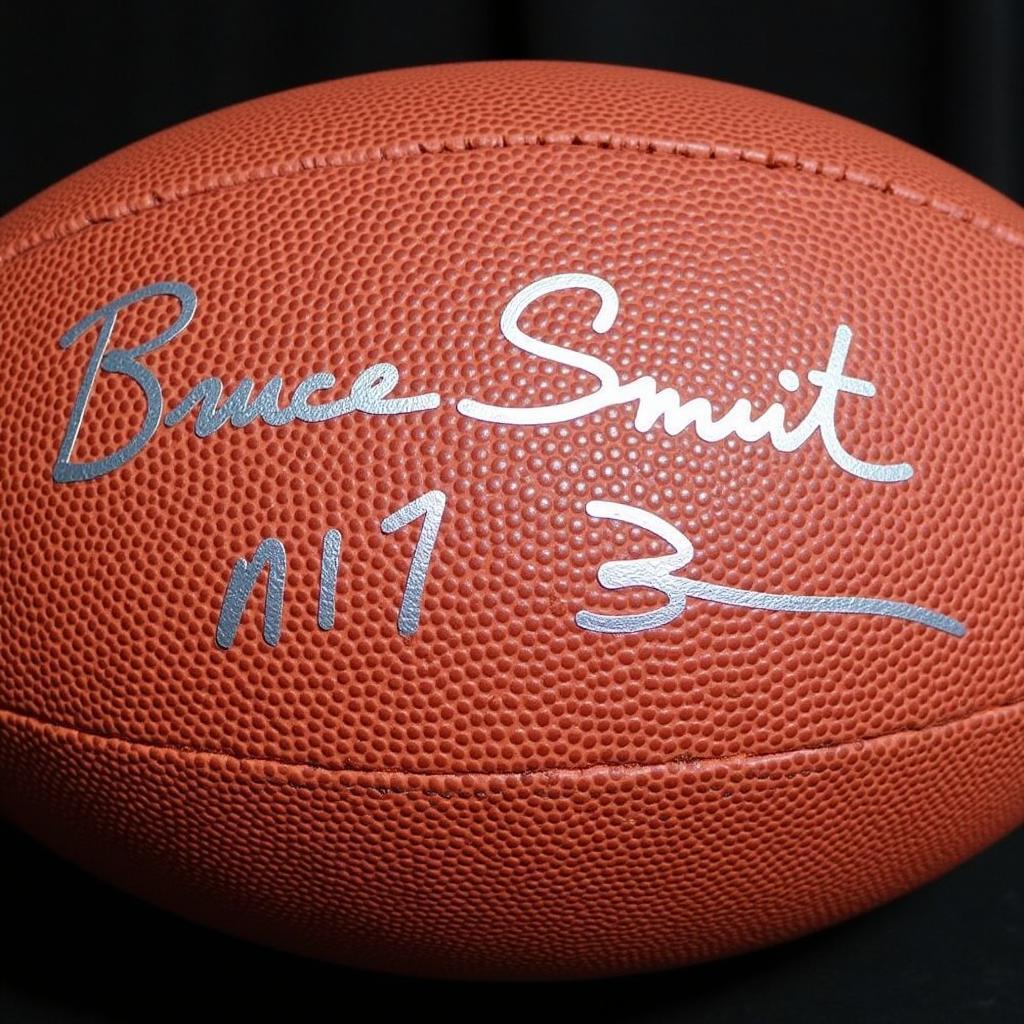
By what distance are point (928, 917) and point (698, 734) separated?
475 mm

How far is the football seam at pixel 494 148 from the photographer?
89 centimetres

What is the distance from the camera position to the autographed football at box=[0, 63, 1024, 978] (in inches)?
31.3

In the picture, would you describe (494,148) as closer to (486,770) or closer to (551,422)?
(551,422)

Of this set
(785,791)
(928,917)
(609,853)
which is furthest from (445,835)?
(928,917)

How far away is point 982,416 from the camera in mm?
873

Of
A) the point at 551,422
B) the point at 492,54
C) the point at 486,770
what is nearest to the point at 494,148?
the point at 551,422
